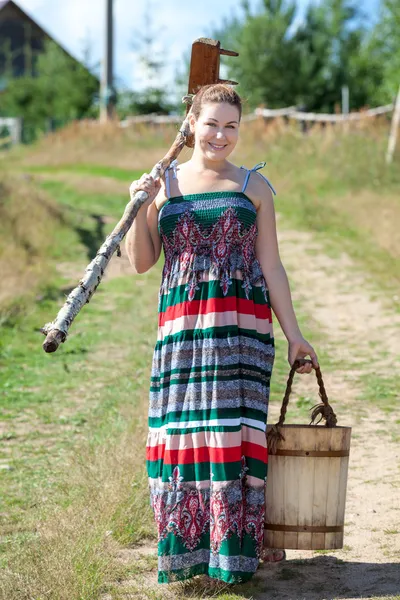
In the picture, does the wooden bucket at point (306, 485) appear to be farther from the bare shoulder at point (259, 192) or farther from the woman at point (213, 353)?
the bare shoulder at point (259, 192)

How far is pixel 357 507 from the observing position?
206 inches

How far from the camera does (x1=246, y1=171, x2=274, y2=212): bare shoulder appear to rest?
162 inches

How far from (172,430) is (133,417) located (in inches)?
91.2

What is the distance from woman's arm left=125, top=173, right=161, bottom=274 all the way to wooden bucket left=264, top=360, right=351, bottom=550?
82 centimetres

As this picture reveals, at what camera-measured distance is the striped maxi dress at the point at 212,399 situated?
3977 mm

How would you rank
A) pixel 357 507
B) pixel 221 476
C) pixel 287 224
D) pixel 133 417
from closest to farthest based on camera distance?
pixel 221 476
pixel 357 507
pixel 133 417
pixel 287 224

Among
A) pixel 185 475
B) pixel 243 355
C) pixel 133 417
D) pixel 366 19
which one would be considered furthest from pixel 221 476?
pixel 366 19

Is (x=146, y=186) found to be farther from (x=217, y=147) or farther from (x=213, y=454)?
(x=213, y=454)

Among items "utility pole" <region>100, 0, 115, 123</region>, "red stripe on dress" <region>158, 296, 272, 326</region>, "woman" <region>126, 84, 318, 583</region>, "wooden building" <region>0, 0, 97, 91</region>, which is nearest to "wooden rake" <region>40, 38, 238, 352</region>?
"woman" <region>126, 84, 318, 583</region>

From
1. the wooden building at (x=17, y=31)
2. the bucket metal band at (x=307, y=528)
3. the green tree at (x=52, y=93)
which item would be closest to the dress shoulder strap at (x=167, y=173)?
the bucket metal band at (x=307, y=528)

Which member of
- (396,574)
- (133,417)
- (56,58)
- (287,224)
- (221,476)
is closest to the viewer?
(221,476)

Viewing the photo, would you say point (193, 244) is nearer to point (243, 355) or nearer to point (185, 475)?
point (243, 355)

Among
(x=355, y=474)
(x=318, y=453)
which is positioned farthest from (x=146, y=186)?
(x=355, y=474)

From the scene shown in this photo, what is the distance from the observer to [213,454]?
3.98 m
